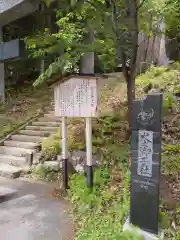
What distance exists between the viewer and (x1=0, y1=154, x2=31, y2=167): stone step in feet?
30.6

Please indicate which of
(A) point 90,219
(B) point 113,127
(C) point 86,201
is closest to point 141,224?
(A) point 90,219

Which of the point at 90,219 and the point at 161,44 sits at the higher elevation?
the point at 161,44

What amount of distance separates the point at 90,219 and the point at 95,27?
16.9 ft

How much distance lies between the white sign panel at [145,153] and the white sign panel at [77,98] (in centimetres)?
214

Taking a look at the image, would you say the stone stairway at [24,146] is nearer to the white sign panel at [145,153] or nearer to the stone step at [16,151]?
the stone step at [16,151]

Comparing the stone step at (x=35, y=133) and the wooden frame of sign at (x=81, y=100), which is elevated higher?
the wooden frame of sign at (x=81, y=100)

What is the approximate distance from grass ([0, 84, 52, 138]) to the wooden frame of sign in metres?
5.05

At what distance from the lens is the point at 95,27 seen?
826 centimetres

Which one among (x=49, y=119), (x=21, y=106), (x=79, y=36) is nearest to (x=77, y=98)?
(x=79, y=36)

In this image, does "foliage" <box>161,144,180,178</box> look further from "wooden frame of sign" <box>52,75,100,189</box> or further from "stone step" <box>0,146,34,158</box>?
"stone step" <box>0,146,34,158</box>

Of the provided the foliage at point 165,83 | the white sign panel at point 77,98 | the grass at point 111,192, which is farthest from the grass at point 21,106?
the white sign panel at point 77,98

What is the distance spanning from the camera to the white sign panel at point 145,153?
172 inches

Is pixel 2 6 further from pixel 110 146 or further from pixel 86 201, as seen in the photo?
pixel 86 201

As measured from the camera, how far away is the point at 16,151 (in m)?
10.0
